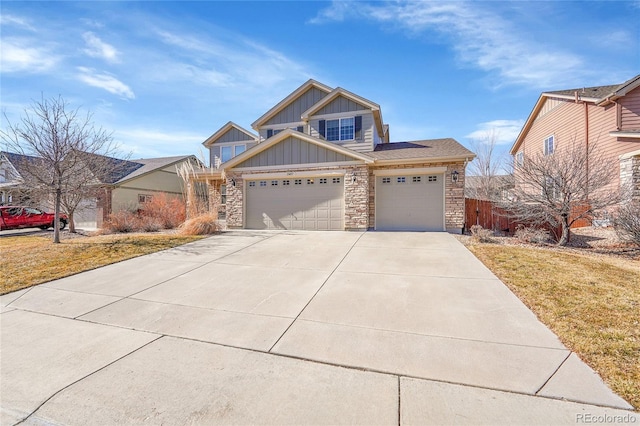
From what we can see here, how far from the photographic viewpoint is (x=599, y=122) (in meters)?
13.9

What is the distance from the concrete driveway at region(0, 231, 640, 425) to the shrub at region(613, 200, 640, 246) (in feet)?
20.4

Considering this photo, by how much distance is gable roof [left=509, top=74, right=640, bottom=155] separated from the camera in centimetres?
1225

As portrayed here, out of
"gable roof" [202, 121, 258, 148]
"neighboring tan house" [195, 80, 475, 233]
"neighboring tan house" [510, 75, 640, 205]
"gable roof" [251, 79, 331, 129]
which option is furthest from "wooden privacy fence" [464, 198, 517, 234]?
"gable roof" [202, 121, 258, 148]

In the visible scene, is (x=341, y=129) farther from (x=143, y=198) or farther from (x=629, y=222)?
(x=143, y=198)

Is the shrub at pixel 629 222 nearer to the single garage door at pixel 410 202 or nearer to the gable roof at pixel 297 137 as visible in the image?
the single garage door at pixel 410 202

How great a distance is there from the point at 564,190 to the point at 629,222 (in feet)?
5.81

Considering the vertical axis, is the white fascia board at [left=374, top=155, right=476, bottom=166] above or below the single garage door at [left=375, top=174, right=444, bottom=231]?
above

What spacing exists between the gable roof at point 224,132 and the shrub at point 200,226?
8824 mm

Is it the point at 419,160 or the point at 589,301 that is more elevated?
the point at 419,160

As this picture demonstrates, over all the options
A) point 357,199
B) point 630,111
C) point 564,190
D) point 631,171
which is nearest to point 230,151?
point 357,199

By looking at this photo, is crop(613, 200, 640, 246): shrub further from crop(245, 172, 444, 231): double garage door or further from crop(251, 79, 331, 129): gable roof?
crop(251, 79, 331, 129): gable roof

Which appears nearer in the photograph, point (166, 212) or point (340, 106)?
point (340, 106)

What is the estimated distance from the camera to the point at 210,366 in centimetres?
283

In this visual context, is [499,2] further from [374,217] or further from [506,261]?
[374,217]
